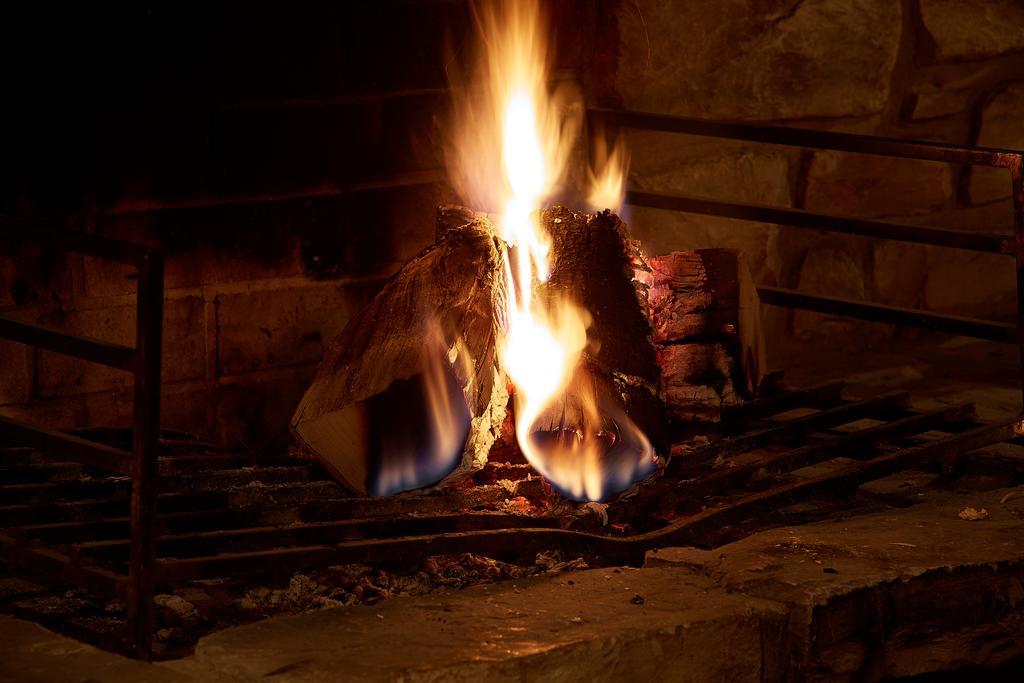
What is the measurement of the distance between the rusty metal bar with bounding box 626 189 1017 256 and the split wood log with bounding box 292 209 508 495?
3.29 feet

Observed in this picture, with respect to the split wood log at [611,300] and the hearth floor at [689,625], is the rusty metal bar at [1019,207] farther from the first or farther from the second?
the split wood log at [611,300]

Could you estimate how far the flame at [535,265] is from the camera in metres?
2.93

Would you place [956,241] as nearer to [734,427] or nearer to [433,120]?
[734,427]

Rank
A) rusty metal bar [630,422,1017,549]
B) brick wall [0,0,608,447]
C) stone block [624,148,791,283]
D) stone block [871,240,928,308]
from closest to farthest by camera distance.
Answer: rusty metal bar [630,422,1017,549] → brick wall [0,0,608,447] → stone block [624,148,791,283] → stone block [871,240,928,308]

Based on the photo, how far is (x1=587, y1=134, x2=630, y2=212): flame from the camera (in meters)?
4.06

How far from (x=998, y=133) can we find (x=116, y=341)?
3.15 metres

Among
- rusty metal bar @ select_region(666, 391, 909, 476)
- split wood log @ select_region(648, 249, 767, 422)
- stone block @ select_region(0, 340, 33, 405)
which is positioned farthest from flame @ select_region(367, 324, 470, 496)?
stone block @ select_region(0, 340, 33, 405)

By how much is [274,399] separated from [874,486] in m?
1.72

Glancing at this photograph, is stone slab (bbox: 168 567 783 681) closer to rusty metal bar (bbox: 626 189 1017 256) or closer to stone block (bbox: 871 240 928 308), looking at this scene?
rusty metal bar (bbox: 626 189 1017 256)

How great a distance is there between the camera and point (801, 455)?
307 cm

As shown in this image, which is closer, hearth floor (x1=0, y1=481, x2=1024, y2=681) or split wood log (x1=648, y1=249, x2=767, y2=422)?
hearth floor (x1=0, y1=481, x2=1024, y2=681)

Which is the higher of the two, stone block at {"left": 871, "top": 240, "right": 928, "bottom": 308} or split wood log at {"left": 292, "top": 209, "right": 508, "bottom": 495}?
stone block at {"left": 871, "top": 240, "right": 928, "bottom": 308}

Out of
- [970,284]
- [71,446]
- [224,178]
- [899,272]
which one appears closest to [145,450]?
[71,446]

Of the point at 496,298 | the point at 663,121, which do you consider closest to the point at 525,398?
the point at 496,298
